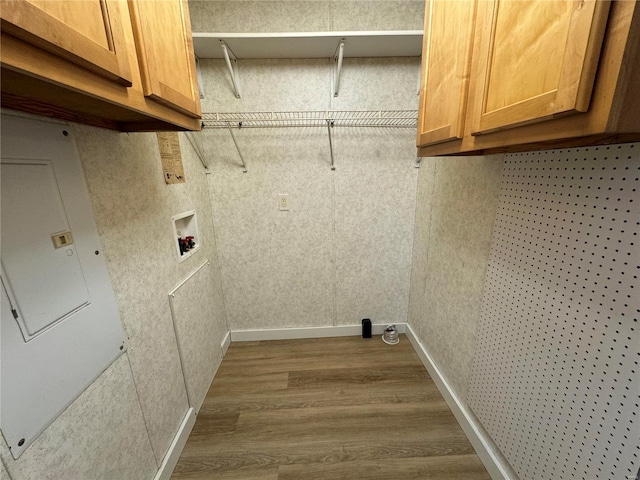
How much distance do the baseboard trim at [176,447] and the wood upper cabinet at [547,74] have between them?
1.99 meters

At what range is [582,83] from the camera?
49 centimetres

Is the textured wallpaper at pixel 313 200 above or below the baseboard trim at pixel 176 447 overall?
above

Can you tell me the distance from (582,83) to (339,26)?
178 cm

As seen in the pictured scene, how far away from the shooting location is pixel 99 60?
0.54m

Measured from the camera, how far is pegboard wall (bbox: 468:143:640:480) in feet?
2.25

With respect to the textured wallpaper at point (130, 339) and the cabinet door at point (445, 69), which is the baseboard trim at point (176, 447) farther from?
the cabinet door at point (445, 69)

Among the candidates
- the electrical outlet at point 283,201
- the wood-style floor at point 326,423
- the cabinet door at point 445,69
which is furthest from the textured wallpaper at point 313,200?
the cabinet door at point 445,69

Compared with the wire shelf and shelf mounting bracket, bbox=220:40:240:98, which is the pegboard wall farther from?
shelf mounting bracket, bbox=220:40:240:98

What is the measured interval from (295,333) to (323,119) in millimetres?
1871

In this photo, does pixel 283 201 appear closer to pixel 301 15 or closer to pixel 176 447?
pixel 301 15

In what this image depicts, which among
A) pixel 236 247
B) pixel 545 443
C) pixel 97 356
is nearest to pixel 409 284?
pixel 545 443

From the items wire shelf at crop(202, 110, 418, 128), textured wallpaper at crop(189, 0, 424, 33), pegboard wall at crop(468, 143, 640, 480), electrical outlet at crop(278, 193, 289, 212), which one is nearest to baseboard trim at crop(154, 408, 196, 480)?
electrical outlet at crop(278, 193, 289, 212)

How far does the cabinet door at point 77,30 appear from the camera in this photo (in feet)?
1.28

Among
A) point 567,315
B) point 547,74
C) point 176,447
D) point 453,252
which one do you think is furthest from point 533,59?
point 176,447
